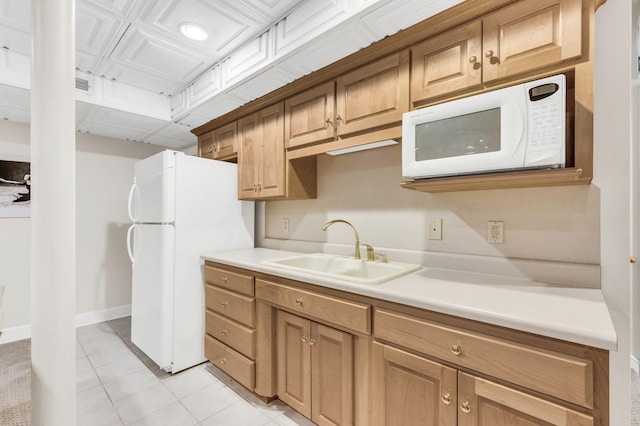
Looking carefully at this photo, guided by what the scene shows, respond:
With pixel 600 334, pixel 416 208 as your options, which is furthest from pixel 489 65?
pixel 600 334

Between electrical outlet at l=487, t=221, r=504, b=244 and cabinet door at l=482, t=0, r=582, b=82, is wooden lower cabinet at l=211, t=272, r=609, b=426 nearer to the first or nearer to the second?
electrical outlet at l=487, t=221, r=504, b=244

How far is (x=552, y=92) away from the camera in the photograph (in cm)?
106

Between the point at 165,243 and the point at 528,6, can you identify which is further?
the point at 165,243

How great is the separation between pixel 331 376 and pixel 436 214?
3.52ft

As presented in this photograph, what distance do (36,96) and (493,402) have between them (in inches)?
67.4

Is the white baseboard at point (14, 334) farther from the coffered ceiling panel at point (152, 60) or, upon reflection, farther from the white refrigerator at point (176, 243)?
the coffered ceiling panel at point (152, 60)

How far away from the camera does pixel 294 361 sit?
171 centimetres

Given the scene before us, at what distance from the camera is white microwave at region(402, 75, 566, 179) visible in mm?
1058

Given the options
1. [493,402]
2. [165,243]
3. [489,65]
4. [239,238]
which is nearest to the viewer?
[493,402]

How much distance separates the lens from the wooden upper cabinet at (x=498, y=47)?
114 cm

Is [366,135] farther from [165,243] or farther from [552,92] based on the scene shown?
[165,243]

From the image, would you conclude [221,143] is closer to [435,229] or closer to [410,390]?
[435,229]

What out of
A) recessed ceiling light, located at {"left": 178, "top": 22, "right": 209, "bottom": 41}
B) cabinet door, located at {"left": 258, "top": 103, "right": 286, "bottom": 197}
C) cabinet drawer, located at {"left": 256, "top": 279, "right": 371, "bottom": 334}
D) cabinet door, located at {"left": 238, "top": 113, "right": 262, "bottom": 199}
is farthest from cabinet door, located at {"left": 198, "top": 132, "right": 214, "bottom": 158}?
cabinet drawer, located at {"left": 256, "top": 279, "right": 371, "bottom": 334}

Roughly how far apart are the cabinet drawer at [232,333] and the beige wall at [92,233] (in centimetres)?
203
